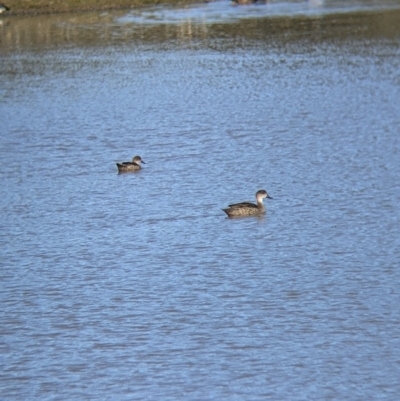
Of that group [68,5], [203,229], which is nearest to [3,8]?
[68,5]

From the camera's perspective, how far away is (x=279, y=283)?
1566 centimetres

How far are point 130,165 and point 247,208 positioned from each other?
4.81m

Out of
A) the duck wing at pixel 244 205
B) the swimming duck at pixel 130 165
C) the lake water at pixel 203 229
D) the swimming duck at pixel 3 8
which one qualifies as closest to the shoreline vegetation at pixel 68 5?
the swimming duck at pixel 3 8

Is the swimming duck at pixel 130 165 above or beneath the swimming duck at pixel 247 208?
beneath

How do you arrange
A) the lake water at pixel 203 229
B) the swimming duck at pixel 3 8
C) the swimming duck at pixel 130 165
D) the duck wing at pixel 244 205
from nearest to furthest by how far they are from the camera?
1. the lake water at pixel 203 229
2. the duck wing at pixel 244 205
3. the swimming duck at pixel 130 165
4. the swimming duck at pixel 3 8

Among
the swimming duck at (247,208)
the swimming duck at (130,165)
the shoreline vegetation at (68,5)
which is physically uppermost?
the swimming duck at (247,208)

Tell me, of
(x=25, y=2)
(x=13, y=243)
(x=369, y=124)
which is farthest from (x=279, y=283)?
(x=25, y=2)

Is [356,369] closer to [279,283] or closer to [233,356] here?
[233,356]

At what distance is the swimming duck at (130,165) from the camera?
77.5 feet

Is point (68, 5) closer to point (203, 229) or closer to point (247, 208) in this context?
point (247, 208)

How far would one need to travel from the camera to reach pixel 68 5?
58.5m

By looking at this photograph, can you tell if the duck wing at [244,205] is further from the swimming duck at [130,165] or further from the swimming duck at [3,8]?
the swimming duck at [3,8]

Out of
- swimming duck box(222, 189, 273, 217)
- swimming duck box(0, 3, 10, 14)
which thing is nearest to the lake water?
swimming duck box(222, 189, 273, 217)

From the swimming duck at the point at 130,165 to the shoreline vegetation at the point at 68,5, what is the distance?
3466 centimetres
